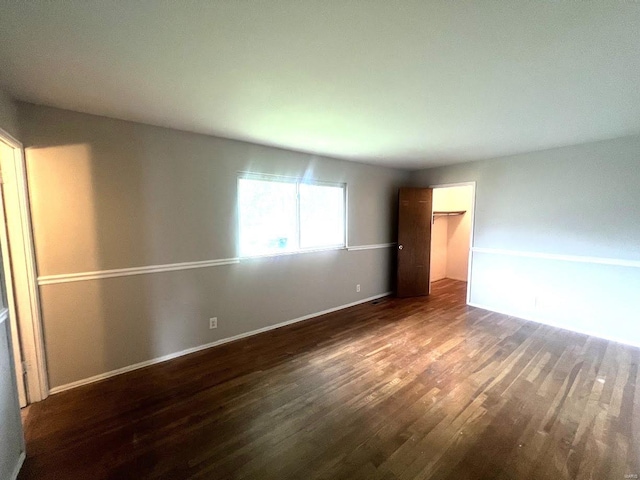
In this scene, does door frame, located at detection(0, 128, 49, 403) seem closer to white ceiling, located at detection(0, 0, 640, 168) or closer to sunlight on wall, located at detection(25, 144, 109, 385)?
sunlight on wall, located at detection(25, 144, 109, 385)

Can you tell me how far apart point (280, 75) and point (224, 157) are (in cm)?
148

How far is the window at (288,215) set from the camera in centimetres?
310

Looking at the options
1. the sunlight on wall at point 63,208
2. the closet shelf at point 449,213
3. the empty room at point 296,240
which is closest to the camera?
the empty room at point 296,240

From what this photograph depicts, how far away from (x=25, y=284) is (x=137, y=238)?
30.2 inches

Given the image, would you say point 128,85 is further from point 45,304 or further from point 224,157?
point 45,304

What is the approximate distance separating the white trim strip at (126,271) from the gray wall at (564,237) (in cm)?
376

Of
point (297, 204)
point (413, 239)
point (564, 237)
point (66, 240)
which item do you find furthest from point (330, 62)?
point (413, 239)

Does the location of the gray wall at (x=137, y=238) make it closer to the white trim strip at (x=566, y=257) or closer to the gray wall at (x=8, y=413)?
the gray wall at (x=8, y=413)

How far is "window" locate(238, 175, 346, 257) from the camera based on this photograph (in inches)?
122

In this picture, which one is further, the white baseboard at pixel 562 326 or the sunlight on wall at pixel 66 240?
the white baseboard at pixel 562 326

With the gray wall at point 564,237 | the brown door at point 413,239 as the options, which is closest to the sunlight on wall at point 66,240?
the brown door at point 413,239

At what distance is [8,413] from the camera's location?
141 cm

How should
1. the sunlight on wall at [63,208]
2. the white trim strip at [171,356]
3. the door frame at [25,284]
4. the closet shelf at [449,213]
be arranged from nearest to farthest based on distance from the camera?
the door frame at [25,284] → the sunlight on wall at [63,208] → the white trim strip at [171,356] → the closet shelf at [449,213]

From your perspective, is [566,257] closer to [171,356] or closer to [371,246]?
[371,246]
